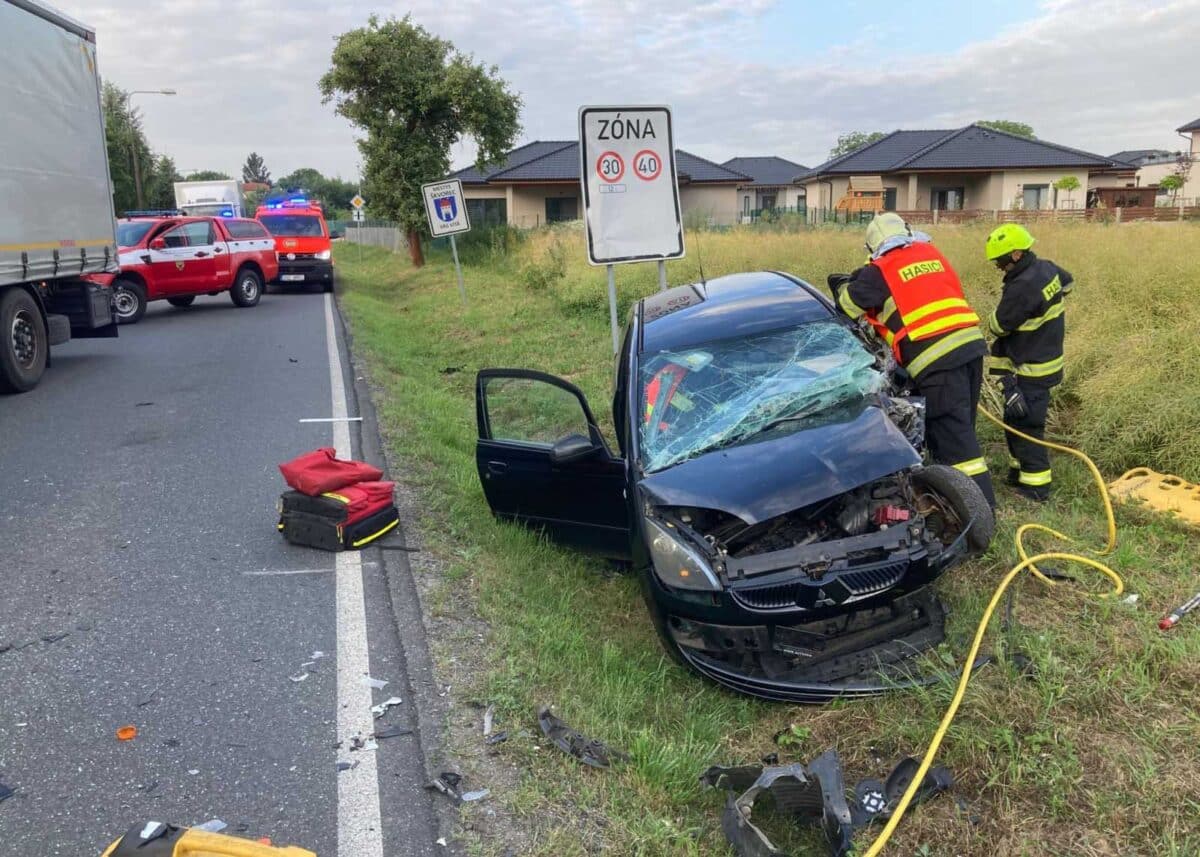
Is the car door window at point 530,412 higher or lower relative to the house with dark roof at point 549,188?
lower

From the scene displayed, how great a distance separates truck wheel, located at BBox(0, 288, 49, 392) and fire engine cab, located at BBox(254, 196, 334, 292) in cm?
1122

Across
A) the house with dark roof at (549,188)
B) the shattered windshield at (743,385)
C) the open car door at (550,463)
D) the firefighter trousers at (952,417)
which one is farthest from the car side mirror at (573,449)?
the house with dark roof at (549,188)

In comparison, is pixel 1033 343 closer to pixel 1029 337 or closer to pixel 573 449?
pixel 1029 337

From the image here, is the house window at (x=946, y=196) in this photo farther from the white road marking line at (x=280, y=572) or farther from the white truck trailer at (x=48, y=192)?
the white road marking line at (x=280, y=572)

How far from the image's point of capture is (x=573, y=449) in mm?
4367

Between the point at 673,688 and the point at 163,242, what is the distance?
15790 millimetres

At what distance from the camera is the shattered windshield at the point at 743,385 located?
4.13m

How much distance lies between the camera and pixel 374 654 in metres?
3.88

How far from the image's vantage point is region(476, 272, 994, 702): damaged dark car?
11.3 feet

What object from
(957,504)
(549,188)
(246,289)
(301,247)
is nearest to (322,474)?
(957,504)

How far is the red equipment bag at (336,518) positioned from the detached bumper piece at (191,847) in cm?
266

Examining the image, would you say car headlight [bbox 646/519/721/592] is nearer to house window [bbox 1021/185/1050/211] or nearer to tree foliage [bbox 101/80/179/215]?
house window [bbox 1021/185/1050/211]

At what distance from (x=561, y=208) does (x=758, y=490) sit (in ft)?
126

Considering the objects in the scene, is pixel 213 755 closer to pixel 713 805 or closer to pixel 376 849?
pixel 376 849
